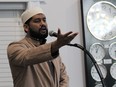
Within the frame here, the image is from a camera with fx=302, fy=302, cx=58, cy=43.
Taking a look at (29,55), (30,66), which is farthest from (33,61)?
(30,66)

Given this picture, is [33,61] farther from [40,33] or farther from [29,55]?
[40,33]

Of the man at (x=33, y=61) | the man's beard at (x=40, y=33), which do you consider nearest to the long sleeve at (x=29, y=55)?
the man at (x=33, y=61)

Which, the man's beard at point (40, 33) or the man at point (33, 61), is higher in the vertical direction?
A: the man's beard at point (40, 33)

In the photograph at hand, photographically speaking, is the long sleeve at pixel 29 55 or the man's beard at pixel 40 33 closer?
the long sleeve at pixel 29 55

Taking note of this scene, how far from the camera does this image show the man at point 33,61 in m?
1.37

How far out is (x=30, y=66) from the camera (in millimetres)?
1587

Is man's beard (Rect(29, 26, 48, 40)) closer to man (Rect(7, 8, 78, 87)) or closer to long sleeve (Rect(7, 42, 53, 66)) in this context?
man (Rect(7, 8, 78, 87))

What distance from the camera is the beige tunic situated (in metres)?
1.34

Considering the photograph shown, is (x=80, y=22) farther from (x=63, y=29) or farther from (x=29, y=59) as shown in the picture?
(x=29, y=59)

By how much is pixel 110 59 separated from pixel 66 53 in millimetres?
372

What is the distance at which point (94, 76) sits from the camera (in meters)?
2.45

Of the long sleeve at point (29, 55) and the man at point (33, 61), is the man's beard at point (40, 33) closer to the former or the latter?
the man at point (33, 61)

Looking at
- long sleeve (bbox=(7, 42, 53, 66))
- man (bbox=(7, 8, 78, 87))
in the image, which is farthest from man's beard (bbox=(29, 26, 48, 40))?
long sleeve (bbox=(7, 42, 53, 66))

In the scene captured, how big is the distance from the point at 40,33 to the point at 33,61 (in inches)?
11.9
